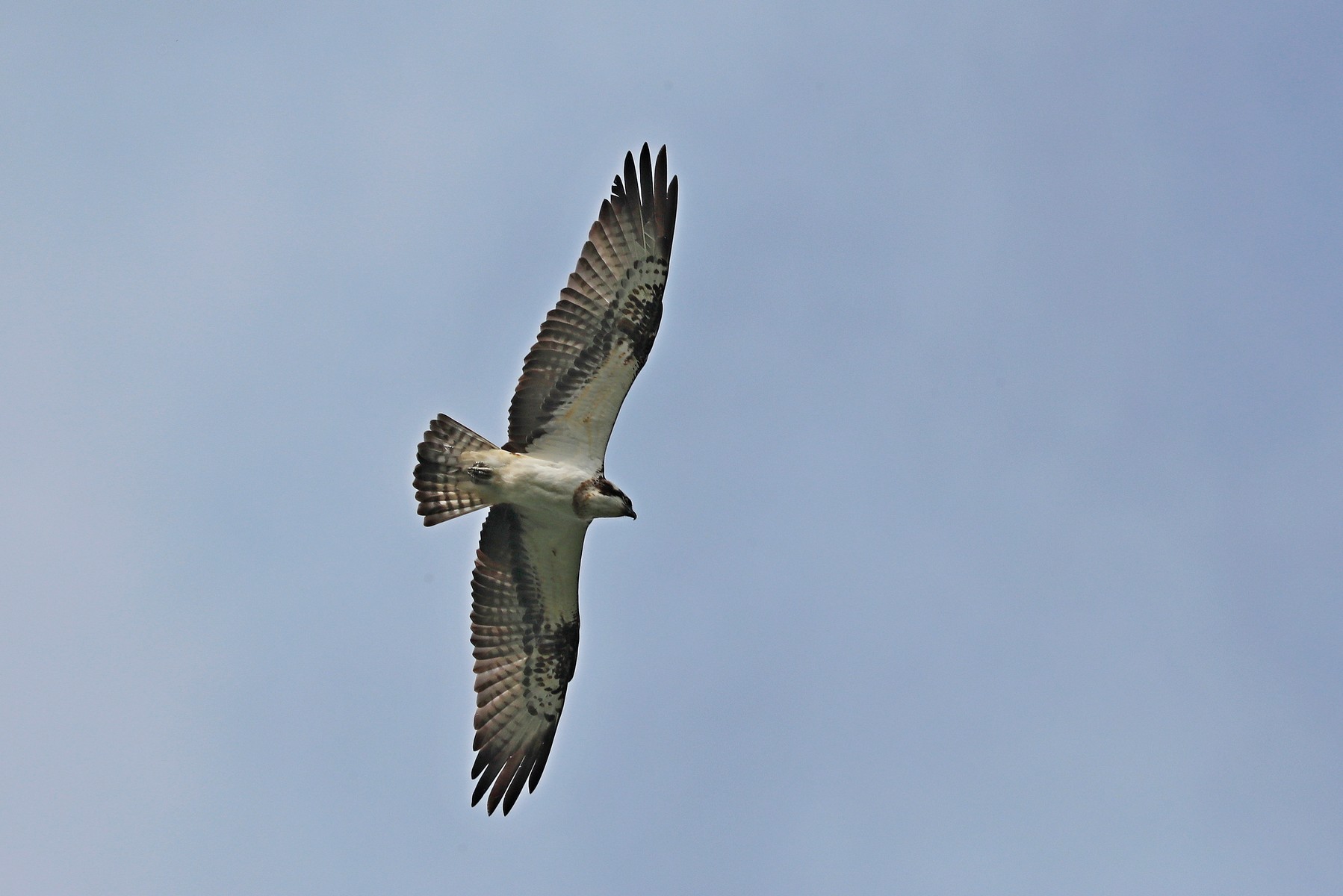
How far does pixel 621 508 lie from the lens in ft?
48.6

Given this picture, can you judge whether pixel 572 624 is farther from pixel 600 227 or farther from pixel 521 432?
pixel 600 227

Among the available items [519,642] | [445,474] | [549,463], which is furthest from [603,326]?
[519,642]

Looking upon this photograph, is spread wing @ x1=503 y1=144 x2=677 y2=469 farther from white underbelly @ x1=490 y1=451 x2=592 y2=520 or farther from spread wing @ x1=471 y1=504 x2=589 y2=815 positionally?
spread wing @ x1=471 y1=504 x2=589 y2=815

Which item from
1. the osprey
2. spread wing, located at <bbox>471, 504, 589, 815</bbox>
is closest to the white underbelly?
the osprey

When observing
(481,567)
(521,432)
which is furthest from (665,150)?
(481,567)

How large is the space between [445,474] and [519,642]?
198 cm

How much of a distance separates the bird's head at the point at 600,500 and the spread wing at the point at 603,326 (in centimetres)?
42

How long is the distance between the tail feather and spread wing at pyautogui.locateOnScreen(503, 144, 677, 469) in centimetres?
53

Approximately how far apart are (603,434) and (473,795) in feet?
12.4

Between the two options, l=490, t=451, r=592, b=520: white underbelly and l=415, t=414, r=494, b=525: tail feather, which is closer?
l=490, t=451, r=592, b=520: white underbelly

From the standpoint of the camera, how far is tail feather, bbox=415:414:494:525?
49.6 ft

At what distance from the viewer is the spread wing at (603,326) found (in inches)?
578

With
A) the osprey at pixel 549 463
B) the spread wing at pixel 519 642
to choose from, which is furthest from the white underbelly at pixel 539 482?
the spread wing at pixel 519 642

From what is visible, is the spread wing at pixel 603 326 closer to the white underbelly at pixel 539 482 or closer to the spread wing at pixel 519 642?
the white underbelly at pixel 539 482
